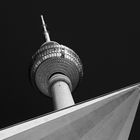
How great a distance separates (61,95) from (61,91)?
20.4 inches

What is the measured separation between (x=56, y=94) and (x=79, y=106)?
17.3 feet

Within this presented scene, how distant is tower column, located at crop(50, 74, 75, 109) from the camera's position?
672 cm

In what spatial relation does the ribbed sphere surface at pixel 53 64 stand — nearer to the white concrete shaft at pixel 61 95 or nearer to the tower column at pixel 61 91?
the tower column at pixel 61 91

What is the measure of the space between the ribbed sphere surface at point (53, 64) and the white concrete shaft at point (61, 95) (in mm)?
839

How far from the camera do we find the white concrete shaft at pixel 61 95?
664cm

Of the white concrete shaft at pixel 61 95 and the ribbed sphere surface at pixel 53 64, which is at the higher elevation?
the ribbed sphere surface at pixel 53 64

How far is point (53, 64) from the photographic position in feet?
30.5

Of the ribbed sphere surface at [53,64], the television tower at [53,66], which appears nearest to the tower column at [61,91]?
the television tower at [53,66]

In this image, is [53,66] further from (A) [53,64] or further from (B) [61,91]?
(B) [61,91]

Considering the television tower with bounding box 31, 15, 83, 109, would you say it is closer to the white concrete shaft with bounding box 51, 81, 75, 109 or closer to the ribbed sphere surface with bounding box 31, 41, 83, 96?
the ribbed sphere surface with bounding box 31, 41, 83, 96

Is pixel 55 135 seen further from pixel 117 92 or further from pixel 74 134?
pixel 117 92

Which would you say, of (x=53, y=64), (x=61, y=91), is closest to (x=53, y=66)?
(x=53, y=64)

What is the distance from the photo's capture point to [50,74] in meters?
9.22

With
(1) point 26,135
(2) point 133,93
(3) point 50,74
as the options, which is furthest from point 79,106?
(3) point 50,74
